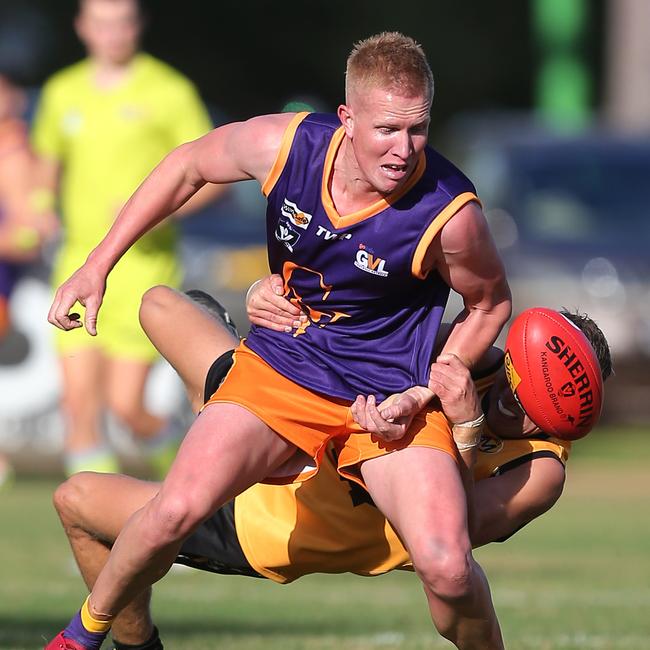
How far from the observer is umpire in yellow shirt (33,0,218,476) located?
9.58 m

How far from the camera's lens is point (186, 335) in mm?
6047

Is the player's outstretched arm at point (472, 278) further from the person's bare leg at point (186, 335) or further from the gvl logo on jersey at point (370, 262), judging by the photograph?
the person's bare leg at point (186, 335)

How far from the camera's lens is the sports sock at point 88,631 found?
18.1 ft

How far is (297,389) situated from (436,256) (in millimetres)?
632

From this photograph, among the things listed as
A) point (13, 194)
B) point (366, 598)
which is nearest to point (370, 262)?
point (366, 598)

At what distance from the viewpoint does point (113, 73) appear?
32.6 feet

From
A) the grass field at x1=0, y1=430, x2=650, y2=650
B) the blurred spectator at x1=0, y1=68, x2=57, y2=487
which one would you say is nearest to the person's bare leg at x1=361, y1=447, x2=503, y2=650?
the grass field at x1=0, y1=430, x2=650, y2=650

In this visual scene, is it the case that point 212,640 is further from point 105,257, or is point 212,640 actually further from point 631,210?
point 631,210

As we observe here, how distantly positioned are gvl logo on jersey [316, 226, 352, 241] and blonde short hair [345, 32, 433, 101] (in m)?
0.44

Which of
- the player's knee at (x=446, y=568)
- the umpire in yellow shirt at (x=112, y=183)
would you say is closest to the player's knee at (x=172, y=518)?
the player's knee at (x=446, y=568)

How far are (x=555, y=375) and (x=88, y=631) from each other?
1707mm

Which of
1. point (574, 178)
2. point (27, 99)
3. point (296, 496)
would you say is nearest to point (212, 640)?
point (296, 496)

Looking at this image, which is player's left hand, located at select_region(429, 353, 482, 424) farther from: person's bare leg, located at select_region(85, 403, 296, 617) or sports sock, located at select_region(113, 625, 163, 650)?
→ sports sock, located at select_region(113, 625, 163, 650)

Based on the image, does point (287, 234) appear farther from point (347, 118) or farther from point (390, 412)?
point (390, 412)
